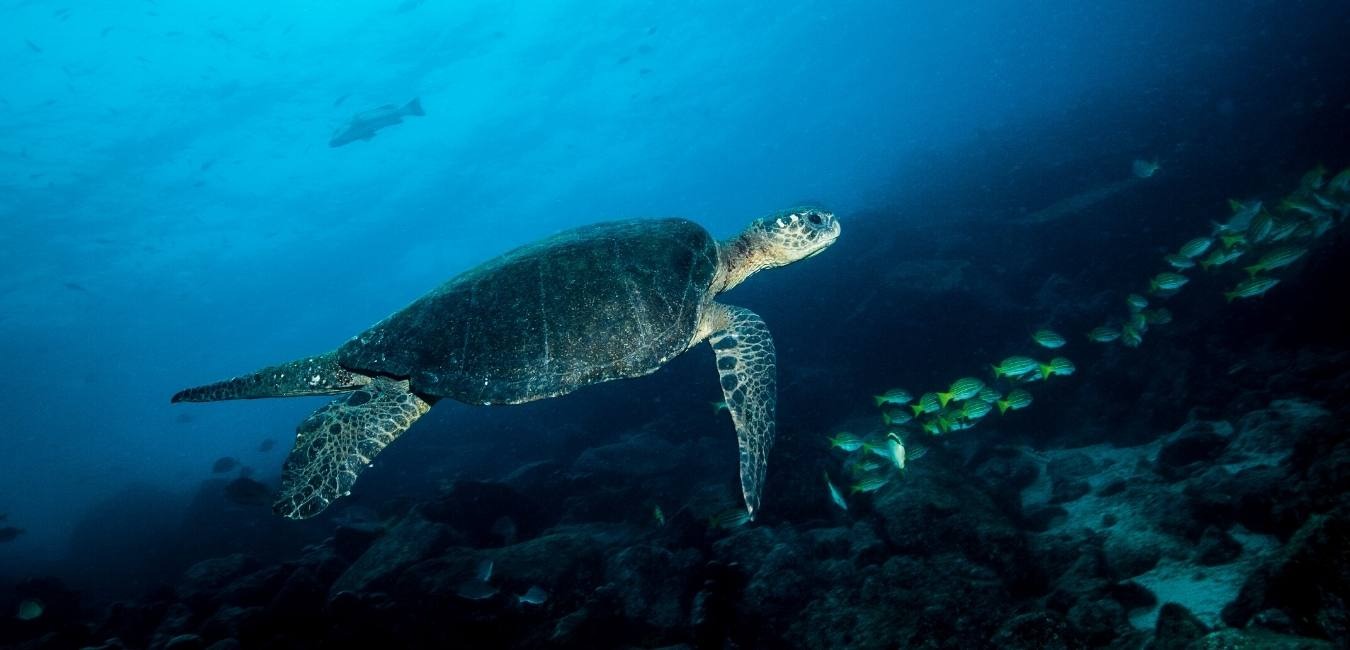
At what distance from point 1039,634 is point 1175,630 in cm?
71

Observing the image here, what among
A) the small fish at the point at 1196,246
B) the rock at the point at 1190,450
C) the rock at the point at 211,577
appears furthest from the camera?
the small fish at the point at 1196,246

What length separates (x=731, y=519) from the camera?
6.15 m

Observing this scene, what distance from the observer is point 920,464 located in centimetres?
662

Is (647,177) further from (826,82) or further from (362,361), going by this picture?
(362,361)

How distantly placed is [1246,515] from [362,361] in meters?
8.06

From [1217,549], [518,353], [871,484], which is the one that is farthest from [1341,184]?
[518,353]

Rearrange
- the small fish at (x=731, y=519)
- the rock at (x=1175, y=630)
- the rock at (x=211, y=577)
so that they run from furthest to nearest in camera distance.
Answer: the rock at (x=211, y=577)
the small fish at (x=731, y=519)
the rock at (x=1175, y=630)

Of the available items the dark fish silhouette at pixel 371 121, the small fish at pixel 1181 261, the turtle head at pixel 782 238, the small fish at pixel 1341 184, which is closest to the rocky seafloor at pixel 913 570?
the small fish at pixel 1181 261

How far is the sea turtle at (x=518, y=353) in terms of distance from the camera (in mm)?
4672

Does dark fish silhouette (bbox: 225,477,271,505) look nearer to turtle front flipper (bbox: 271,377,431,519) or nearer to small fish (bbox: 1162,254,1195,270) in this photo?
turtle front flipper (bbox: 271,377,431,519)

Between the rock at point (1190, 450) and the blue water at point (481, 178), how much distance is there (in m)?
1.93

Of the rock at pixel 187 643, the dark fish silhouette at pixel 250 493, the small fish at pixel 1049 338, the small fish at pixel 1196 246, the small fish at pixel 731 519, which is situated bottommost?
the small fish at pixel 731 519

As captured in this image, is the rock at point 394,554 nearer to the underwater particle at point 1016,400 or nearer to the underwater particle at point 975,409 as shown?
the underwater particle at point 975,409

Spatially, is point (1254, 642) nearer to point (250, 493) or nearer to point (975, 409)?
point (975, 409)
